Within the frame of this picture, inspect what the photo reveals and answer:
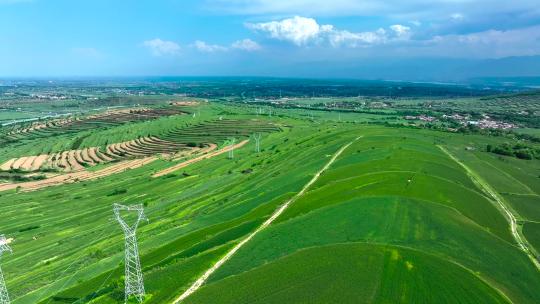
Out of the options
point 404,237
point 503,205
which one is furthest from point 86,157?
point 503,205

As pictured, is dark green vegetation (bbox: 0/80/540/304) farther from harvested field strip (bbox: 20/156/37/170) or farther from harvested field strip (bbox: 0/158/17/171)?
harvested field strip (bbox: 0/158/17/171)

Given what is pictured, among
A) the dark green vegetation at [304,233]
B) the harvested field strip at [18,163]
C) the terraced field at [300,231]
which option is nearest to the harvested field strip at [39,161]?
the harvested field strip at [18,163]

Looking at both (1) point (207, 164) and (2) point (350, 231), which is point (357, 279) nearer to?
(2) point (350, 231)

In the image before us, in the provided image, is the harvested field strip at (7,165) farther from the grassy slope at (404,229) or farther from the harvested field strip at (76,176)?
the grassy slope at (404,229)

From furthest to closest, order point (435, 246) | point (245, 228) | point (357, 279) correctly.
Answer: point (245, 228) < point (435, 246) < point (357, 279)

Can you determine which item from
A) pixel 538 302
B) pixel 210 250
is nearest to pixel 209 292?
pixel 210 250
